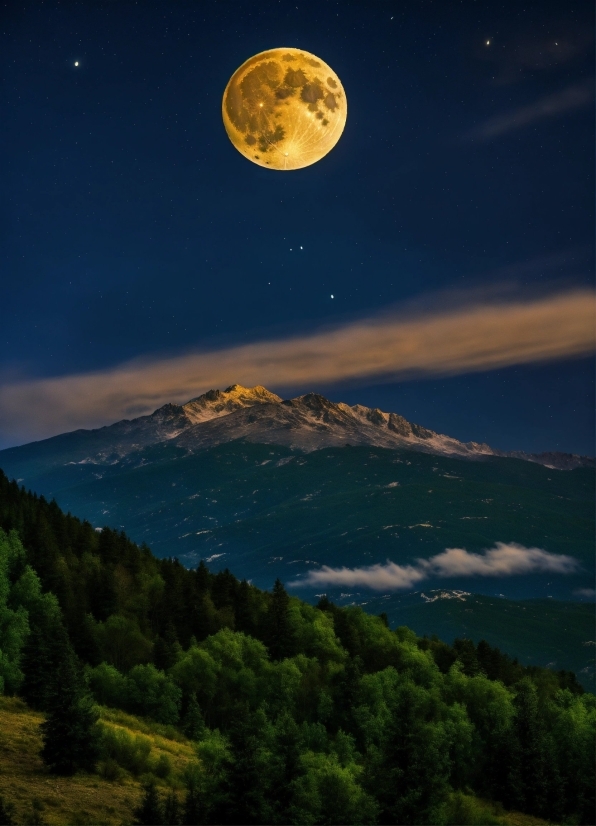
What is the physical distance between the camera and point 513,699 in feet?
344

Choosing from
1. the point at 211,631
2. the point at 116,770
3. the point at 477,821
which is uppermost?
the point at 211,631

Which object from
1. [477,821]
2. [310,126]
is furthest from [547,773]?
[310,126]

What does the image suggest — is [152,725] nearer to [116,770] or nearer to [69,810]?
[116,770]

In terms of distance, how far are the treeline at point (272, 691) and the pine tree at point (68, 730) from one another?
A: 142 mm

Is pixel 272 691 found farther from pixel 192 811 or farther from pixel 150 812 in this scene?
pixel 150 812

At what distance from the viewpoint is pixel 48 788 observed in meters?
57.7

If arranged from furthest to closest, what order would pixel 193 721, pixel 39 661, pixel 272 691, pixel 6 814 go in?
1. pixel 272 691
2. pixel 193 721
3. pixel 39 661
4. pixel 6 814

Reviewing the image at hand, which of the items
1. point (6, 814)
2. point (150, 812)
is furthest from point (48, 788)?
A: point (6, 814)

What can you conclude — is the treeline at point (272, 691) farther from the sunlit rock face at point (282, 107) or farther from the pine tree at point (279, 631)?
the sunlit rock face at point (282, 107)

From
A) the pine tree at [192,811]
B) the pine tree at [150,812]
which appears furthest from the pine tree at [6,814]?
the pine tree at [192,811]

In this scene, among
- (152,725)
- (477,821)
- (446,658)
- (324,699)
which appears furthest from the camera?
(446,658)

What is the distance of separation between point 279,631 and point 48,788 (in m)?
Result: 62.6

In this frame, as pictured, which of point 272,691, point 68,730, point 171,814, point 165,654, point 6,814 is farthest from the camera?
point 165,654

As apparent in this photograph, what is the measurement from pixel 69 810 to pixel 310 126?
4496cm
